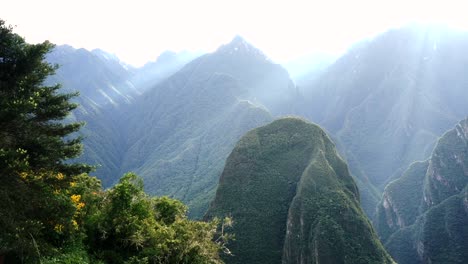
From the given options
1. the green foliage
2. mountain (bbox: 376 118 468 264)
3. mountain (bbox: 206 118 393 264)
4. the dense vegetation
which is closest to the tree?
the dense vegetation

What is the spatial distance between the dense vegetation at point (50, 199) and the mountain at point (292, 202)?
1689 inches

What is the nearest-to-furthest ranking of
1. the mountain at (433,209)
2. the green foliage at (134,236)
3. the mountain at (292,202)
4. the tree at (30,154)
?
the tree at (30,154) < the green foliage at (134,236) < the mountain at (292,202) < the mountain at (433,209)

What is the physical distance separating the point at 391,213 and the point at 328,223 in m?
83.2

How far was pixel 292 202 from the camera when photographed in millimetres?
72125

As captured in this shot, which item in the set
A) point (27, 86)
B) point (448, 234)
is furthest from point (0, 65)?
point (448, 234)

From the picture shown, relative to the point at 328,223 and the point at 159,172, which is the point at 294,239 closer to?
the point at 328,223

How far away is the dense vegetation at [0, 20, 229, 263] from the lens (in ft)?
52.2

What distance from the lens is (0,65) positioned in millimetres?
17859

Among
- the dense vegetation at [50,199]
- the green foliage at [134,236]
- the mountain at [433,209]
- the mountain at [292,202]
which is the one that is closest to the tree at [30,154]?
the dense vegetation at [50,199]

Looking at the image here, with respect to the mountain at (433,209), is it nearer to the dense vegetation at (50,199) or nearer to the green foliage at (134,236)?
the green foliage at (134,236)

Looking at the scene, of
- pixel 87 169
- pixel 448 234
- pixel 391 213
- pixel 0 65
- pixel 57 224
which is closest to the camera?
pixel 0 65

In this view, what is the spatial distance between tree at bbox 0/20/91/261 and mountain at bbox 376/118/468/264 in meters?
100

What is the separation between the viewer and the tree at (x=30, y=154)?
1555 cm

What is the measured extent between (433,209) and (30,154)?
118909 mm
